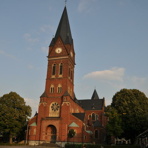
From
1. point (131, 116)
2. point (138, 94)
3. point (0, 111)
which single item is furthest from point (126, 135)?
point (0, 111)

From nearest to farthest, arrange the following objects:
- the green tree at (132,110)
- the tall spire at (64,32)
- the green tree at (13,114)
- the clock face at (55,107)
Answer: the green tree at (132,110) < the green tree at (13,114) < the clock face at (55,107) < the tall spire at (64,32)

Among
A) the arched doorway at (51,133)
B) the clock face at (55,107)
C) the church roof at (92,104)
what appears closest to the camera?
the arched doorway at (51,133)

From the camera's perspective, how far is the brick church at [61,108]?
48.6 m

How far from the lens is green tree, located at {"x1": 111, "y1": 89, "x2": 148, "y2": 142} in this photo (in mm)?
44375

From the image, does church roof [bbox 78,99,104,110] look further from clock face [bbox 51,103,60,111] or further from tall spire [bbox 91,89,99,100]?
clock face [bbox 51,103,60,111]

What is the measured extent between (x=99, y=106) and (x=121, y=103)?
23.3 m

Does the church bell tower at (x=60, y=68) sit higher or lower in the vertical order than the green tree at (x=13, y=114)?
higher

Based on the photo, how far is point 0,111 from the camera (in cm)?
4847

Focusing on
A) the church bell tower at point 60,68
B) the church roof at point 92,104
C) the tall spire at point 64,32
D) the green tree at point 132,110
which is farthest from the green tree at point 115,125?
the church roof at point 92,104

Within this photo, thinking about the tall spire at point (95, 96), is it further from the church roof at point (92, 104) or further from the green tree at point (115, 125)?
the green tree at point (115, 125)

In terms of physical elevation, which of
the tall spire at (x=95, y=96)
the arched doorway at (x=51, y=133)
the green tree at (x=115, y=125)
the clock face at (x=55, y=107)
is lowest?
the arched doorway at (x=51, y=133)

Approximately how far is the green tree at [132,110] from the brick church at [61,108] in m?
10.2

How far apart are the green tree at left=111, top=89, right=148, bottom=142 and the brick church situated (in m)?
10.2

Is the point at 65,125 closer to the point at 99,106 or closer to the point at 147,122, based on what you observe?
the point at 147,122
